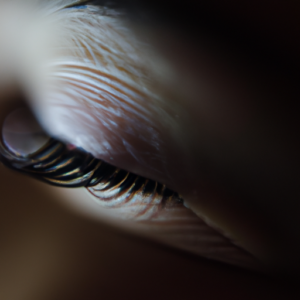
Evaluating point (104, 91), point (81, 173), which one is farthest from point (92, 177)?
point (104, 91)

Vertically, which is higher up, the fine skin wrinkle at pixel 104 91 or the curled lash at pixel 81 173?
the fine skin wrinkle at pixel 104 91

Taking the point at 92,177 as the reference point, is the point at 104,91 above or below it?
above

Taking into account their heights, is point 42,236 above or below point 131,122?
below

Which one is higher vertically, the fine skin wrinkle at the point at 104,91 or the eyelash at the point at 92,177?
the fine skin wrinkle at the point at 104,91

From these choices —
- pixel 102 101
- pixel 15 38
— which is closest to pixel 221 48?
pixel 102 101

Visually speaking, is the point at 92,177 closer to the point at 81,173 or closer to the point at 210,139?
the point at 81,173

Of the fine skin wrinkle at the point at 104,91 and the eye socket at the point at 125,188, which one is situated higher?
the fine skin wrinkle at the point at 104,91

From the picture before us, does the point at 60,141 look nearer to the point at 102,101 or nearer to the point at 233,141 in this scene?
the point at 102,101

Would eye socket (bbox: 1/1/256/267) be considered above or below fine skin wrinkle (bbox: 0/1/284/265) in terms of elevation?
below
